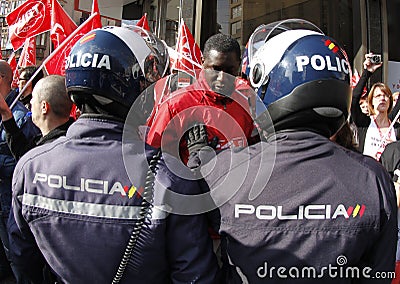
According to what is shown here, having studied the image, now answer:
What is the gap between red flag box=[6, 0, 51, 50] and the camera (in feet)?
19.6

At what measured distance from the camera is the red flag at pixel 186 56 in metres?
5.66

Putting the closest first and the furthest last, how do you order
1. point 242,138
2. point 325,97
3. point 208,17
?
point 325,97, point 242,138, point 208,17

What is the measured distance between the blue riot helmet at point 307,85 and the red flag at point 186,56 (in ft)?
12.0

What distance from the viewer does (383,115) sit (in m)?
4.51

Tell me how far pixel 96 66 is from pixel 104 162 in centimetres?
42

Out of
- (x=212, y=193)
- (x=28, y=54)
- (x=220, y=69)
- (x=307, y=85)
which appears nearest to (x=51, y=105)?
(x=220, y=69)

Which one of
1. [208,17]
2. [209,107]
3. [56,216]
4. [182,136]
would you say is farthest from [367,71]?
[208,17]

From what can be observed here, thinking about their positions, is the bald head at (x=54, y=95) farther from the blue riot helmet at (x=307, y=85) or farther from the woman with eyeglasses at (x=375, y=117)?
the woman with eyeglasses at (x=375, y=117)

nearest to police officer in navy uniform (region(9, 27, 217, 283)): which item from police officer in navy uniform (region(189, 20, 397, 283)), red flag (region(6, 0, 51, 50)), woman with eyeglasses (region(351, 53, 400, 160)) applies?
police officer in navy uniform (region(189, 20, 397, 283))

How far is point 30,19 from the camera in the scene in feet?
19.9

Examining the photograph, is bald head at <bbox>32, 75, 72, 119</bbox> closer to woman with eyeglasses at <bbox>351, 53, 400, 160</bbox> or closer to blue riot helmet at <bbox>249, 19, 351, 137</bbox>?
blue riot helmet at <bbox>249, 19, 351, 137</bbox>

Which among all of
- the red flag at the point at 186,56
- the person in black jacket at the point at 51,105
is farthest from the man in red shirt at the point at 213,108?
the red flag at the point at 186,56

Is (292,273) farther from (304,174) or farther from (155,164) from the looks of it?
(155,164)

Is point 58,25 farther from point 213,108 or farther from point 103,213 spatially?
point 103,213
